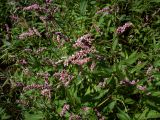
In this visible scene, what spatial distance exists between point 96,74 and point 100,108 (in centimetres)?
33

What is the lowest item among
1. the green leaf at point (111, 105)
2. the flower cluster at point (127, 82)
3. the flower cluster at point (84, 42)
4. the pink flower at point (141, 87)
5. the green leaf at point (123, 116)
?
the green leaf at point (123, 116)

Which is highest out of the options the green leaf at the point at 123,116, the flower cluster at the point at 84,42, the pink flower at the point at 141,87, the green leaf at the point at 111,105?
the flower cluster at the point at 84,42

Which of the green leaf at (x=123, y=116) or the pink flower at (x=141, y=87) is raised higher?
the pink flower at (x=141, y=87)

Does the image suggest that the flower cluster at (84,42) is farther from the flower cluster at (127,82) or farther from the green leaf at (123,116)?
the green leaf at (123,116)

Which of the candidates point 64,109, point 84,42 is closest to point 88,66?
point 84,42

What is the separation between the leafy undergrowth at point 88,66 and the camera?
3125mm

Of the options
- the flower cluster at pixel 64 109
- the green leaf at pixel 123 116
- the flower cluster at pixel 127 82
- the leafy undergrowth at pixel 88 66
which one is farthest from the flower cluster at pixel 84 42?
the green leaf at pixel 123 116

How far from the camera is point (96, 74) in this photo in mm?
3264

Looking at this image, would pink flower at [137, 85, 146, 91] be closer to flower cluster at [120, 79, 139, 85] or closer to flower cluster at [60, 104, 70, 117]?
flower cluster at [120, 79, 139, 85]

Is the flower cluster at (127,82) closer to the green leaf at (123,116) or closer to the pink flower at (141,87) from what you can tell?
the pink flower at (141,87)

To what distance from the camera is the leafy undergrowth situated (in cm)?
312

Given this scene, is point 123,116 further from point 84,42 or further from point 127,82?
point 84,42

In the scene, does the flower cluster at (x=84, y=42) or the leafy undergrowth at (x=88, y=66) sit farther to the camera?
the leafy undergrowth at (x=88, y=66)

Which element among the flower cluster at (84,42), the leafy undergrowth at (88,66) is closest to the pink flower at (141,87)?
the leafy undergrowth at (88,66)
